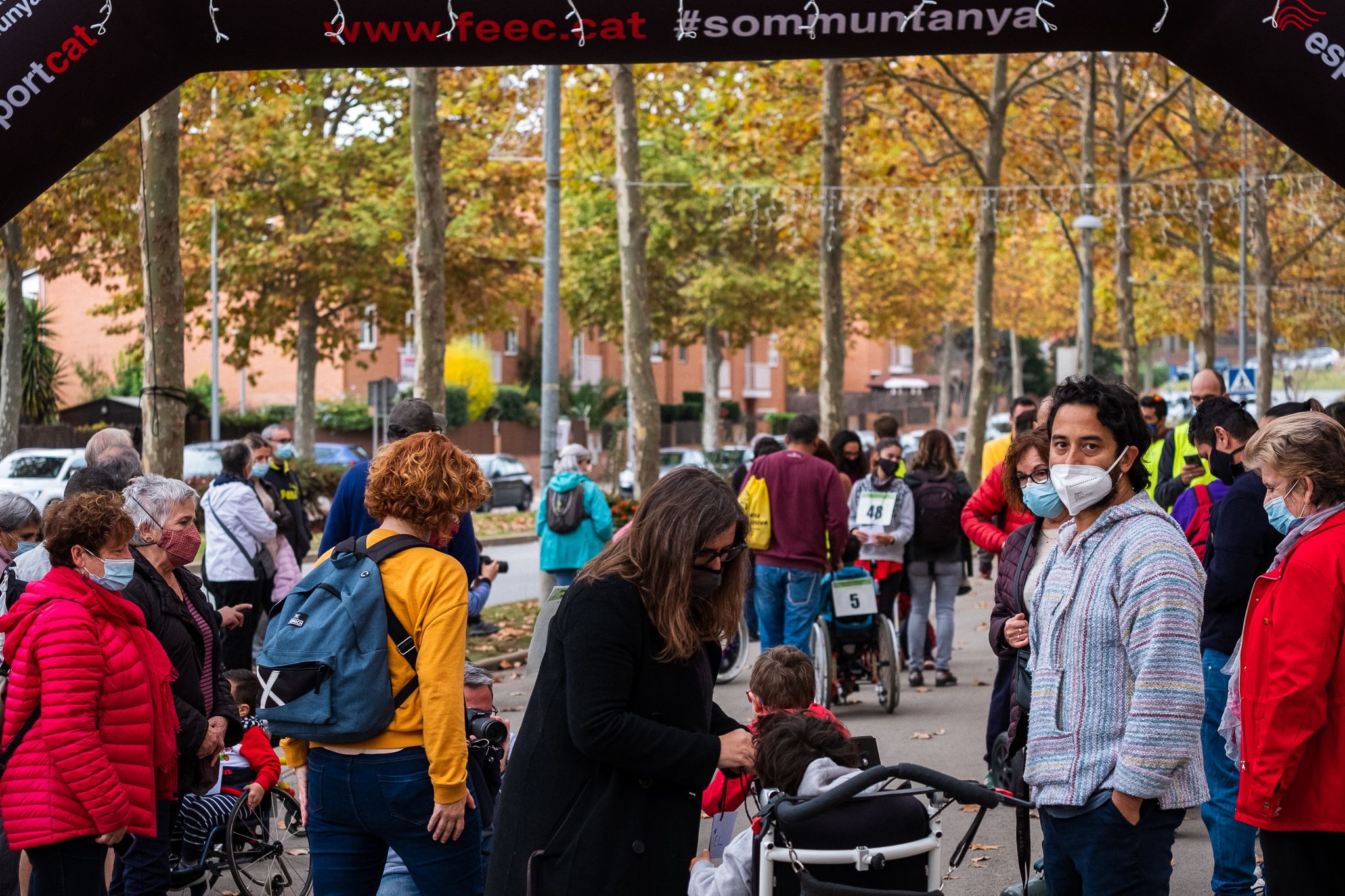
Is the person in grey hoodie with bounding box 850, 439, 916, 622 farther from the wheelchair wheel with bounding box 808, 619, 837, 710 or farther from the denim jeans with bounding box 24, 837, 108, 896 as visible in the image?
the denim jeans with bounding box 24, 837, 108, 896

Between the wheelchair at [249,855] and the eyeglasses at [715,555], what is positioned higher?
the eyeglasses at [715,555]

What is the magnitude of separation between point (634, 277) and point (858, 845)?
18324 mm

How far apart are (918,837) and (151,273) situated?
8.54 meters

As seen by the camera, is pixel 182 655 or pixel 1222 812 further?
pixel 1222 812

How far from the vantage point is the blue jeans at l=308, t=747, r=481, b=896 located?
4.07 meters

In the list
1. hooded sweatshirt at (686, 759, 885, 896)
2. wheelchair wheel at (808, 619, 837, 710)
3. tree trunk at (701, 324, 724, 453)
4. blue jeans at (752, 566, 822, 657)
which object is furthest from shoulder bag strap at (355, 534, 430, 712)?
tree trunk at (701, 324, 724, 453)

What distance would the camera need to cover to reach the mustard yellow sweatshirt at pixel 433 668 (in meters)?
4.06

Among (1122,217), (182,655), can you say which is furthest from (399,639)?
(1122,217)

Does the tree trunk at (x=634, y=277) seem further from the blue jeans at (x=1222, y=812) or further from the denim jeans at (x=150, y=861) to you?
the denim jeans at (x=150, y=861)

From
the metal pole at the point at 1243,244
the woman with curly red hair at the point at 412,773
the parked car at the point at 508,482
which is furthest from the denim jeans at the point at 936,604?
the metal pole at the point at 1243,244

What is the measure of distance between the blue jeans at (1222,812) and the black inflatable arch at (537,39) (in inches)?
78.7

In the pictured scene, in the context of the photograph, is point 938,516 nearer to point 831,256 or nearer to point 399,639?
point 399,639

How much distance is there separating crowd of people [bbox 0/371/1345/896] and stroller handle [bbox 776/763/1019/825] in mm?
161

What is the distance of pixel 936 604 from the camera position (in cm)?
1096
